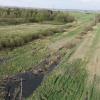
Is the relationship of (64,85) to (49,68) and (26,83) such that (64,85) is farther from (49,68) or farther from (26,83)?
(49,68)

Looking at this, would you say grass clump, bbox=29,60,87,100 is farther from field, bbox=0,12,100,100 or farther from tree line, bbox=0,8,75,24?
tree line, bbox=0,8,75,24

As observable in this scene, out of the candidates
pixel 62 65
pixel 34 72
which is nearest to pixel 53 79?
pixel 34 72

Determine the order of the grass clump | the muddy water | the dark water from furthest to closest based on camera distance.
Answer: the dark water
the muddy water
the grass clump

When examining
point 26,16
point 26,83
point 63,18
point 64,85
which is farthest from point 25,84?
point 63,18

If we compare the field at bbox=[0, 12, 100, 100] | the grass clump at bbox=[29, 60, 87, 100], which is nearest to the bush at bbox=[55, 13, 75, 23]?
the field at bbox=[0, 12, 100, 100]

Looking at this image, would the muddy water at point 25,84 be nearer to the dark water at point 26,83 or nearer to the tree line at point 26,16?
the dark water at point 26,83

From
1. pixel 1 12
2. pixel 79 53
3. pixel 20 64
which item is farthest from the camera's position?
pixel 1 12

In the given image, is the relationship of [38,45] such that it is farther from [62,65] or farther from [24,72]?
[24,72]

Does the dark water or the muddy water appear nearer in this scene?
the muddy water

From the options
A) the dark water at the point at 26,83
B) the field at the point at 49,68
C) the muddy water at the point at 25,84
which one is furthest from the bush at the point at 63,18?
the dark water at the point at 26,83
